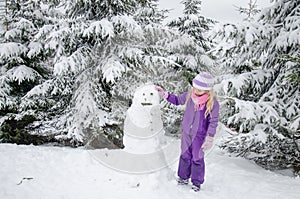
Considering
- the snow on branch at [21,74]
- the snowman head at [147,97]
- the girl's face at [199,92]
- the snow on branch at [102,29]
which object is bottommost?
the snow on branch at [21,74]

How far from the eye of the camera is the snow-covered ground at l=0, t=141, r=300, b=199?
380cm

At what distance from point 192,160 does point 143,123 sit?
41.9 inches

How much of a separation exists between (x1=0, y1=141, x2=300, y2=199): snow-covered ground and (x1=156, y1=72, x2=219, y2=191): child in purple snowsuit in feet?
0.91

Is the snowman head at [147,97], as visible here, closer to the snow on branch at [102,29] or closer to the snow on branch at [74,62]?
the snow on branch at [102,29]

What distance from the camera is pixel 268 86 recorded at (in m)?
5.65

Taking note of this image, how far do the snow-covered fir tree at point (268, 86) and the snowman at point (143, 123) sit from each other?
142 centimetres

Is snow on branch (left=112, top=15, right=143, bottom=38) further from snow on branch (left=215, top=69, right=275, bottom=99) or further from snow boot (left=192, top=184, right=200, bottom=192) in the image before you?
snow boot (left=192, top=184, right=200, bottom=192)

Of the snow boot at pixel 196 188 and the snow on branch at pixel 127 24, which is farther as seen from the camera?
the snow on branch at pixel 127 24

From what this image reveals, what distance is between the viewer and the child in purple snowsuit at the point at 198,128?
4.00m

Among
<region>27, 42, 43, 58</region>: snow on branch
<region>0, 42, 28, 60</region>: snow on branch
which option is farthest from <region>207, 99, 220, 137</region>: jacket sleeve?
<region>0, 42, 28, 60</region>: snow on branch

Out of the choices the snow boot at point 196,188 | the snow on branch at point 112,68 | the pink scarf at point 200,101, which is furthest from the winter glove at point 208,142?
the snow on branch at point 112,68

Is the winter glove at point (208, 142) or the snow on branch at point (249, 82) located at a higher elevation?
the snow on branch at point (249, 82)

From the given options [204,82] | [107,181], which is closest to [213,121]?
[204,82]

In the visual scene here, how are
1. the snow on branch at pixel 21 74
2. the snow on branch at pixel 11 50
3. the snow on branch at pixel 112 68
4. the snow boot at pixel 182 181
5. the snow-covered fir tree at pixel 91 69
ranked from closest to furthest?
the snow boot at pixel 182 181 → the snow on branch at pixel 112 68 → the snow-covered fir tree at pixel 91 69 → the snow on branch at pixel 11 50 → the snow on branch at pixel 21 74
